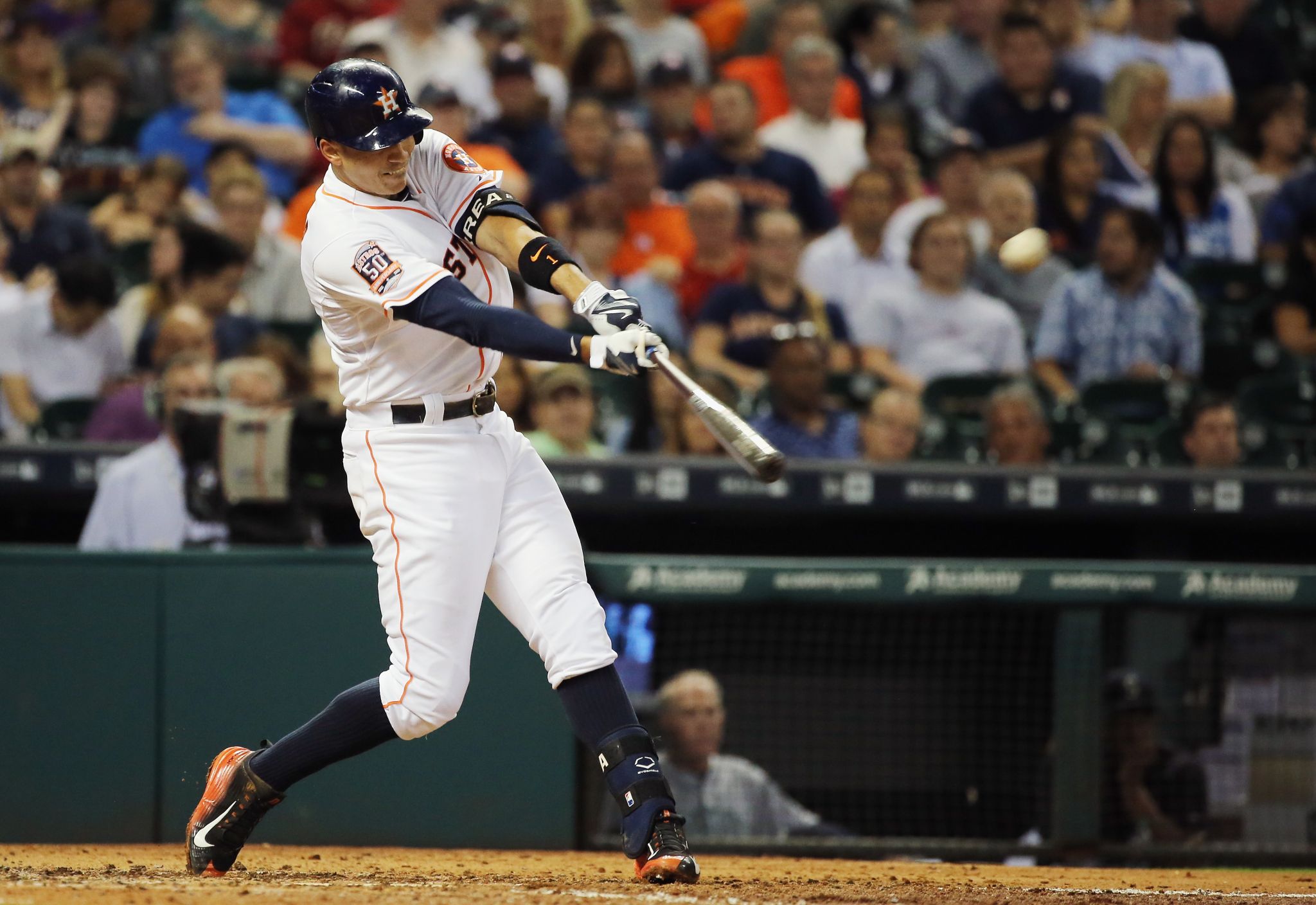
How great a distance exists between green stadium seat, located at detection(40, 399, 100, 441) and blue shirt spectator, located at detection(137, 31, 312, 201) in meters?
2.09

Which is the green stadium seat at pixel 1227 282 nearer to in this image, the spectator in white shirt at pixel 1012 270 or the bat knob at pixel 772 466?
the spectator in white shirt at pixel 1012 270

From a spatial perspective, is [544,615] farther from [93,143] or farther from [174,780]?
[93,143]

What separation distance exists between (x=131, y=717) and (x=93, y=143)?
4220 mm

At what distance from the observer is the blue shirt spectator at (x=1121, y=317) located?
697cm

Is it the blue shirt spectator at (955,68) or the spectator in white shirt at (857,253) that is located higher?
the blue shirt spectator at (955,68)

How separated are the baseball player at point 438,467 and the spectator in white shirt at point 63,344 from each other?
3.43 metres

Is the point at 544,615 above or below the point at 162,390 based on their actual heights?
below

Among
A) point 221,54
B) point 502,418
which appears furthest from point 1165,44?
point 502,418

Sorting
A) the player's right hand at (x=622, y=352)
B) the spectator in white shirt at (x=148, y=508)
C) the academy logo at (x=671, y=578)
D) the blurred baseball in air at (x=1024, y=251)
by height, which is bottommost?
the academy logo at (x=671, y=578)

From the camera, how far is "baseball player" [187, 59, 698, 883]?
341 centimetres

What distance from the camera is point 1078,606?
4.99 metres

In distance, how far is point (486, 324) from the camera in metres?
3.19

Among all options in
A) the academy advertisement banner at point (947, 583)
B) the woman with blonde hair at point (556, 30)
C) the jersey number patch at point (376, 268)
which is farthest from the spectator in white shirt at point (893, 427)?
the woman with blonde hair at point (556, 30)

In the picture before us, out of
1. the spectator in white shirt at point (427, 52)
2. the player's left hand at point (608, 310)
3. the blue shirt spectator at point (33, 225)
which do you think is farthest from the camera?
the spectator in white shirt at point (427, 52)
